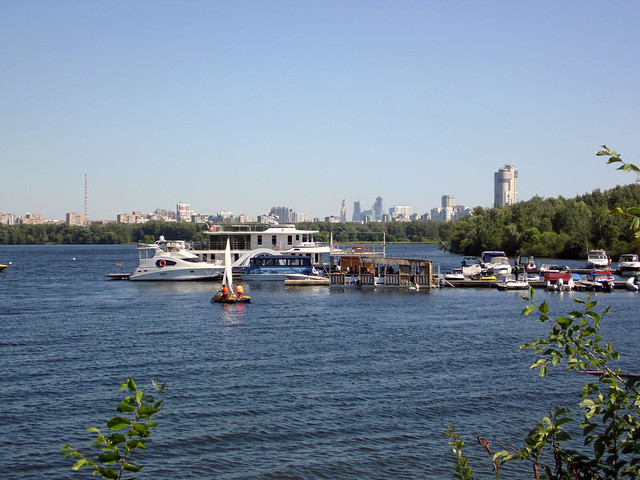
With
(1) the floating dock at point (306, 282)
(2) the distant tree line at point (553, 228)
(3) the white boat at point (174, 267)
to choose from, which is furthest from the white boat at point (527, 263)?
(3) the white boat at point (174, 267)

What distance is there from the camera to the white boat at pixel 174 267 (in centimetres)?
6875

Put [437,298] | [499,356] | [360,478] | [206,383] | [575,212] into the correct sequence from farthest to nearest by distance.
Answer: [575,212]
[437,298]
[499,356]
[206,383]
[360,478]

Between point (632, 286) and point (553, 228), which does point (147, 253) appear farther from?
point (553, 228)

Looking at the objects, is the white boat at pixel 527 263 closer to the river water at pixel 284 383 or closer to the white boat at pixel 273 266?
the white boat at pixel 273 266

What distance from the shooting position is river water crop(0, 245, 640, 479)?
18.5m

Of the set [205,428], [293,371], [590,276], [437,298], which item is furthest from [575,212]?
[205,428]

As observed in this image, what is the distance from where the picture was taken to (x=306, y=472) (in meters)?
17.4

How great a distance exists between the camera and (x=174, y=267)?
227 feet

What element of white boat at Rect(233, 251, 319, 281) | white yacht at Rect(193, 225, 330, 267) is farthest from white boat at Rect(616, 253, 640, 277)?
A: white boat at Rect(233, 251, 319, 281)

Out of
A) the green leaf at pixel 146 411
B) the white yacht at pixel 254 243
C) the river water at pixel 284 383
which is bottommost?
the river water at pixel 284 383

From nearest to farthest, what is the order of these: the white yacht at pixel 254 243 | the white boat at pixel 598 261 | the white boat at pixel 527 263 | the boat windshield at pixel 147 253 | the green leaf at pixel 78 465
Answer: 1. the green leaf at pixel 78 465
2. the boat windshield at pixel 147 253
3. the white yacht at pixel 254 243
4. the white boat at pixel 598 261
5. the white boat at pixel 527 263

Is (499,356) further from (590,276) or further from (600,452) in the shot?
(590,276)

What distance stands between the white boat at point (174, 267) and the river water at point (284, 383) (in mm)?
Answer: 18971

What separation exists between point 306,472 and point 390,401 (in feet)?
21.8
